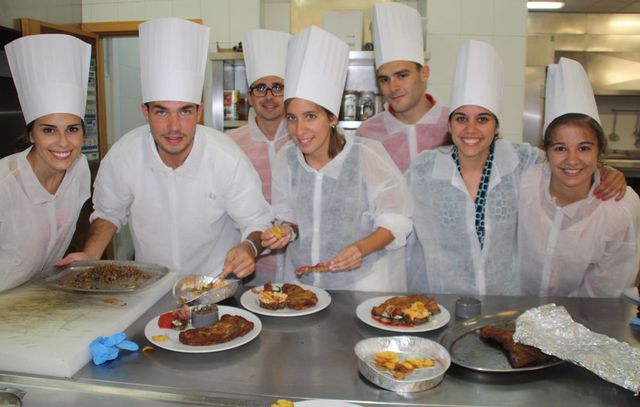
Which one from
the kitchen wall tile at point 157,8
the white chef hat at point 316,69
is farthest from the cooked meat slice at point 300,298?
the kitchen wall tile at point 157,8

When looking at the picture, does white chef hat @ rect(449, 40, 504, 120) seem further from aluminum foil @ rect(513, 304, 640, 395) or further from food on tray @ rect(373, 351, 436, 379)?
food on tray @ rect(373, 351, 436, 379)

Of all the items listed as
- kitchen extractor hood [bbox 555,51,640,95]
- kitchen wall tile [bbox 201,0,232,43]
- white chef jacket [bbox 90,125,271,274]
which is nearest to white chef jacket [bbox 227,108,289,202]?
white chef jacket [bbox 90,125,271,274]

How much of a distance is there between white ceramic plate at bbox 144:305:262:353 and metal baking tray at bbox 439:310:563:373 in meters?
0.59

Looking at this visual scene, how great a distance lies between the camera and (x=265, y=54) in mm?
2955

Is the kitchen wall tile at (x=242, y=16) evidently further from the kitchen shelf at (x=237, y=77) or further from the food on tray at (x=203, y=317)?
the food on tray at (x=203, y=317)

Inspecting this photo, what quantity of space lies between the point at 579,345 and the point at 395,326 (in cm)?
53

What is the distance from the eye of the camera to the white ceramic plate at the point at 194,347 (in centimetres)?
146

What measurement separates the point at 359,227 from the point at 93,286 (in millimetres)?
1165

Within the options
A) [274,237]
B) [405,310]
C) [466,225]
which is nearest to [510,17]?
[466,225]

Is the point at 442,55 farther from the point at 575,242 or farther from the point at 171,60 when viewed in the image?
the point at 171,60

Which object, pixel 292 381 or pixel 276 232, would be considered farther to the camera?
pixel 276 232

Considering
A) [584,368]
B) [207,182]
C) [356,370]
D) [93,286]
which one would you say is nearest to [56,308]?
[93,286]

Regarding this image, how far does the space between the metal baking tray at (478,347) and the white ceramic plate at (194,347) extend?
1.92 feet

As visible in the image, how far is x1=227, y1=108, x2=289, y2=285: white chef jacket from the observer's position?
2.89 meters
